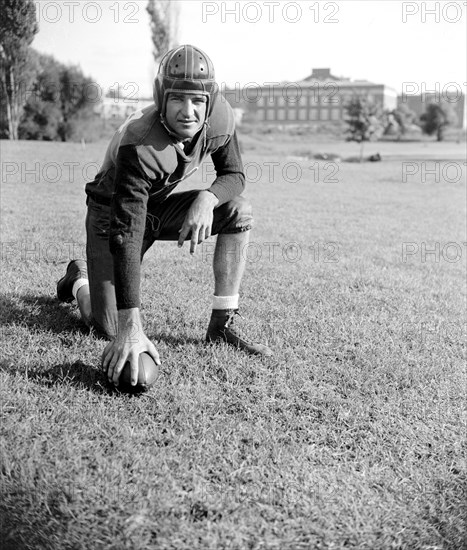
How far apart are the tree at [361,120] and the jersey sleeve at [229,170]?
56314 mm

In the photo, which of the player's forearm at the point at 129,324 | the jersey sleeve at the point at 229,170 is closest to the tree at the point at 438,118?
the jersey sleeve at the point at 229,170

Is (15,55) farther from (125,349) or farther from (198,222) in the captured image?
(125,349)

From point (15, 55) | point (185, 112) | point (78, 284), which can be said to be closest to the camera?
point (185, 112)

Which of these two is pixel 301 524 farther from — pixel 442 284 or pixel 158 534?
pixel 442 284

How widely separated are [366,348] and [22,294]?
254 cm

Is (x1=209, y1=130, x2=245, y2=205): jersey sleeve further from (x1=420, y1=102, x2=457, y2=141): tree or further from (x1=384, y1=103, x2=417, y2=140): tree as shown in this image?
(x1=384, y1=103, x2=417, y2=140): tree

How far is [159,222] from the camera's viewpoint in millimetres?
4125

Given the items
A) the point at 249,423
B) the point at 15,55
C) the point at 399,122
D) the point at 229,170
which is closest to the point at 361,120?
the point at 399,122

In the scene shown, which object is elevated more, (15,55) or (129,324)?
(15,55)

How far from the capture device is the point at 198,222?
11.6ft

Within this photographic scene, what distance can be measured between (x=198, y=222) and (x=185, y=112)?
56cm

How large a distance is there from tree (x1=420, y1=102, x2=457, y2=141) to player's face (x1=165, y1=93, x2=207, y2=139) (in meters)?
74.6

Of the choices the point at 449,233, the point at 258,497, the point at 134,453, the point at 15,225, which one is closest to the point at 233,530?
the point at 258,497

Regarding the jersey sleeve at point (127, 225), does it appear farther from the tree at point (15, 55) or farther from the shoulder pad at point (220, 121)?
the tree at point (15, 55)
